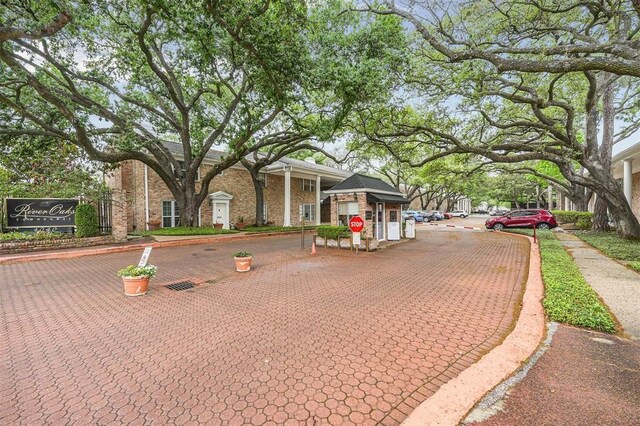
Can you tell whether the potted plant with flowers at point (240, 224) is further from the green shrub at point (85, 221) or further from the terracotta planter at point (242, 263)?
the terracotta planter at point (242, 263)

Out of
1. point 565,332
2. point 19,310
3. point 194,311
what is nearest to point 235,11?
point 194,311

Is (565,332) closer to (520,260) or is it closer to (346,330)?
(346,330)

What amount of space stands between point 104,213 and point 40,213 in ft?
7.28

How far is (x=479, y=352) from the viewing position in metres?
3.42

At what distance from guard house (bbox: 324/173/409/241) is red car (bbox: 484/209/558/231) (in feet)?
34.8

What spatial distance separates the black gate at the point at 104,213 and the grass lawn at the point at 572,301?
16.3 meters

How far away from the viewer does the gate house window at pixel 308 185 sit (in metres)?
26.3

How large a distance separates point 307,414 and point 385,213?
1262cm

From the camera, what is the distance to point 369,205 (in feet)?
43.6

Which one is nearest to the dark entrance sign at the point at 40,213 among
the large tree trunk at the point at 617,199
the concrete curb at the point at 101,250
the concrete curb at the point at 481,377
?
the concrete curb at the point at 101,250

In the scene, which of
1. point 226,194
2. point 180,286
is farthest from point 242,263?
point 226,194

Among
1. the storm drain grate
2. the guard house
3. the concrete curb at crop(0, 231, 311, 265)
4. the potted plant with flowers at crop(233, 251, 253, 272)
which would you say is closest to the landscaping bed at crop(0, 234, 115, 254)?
the concrete curb at crop(0, 231, 311, 265)

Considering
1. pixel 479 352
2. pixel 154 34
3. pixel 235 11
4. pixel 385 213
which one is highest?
pixel 154 34

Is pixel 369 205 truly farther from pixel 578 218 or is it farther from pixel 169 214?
pixel 578 218
